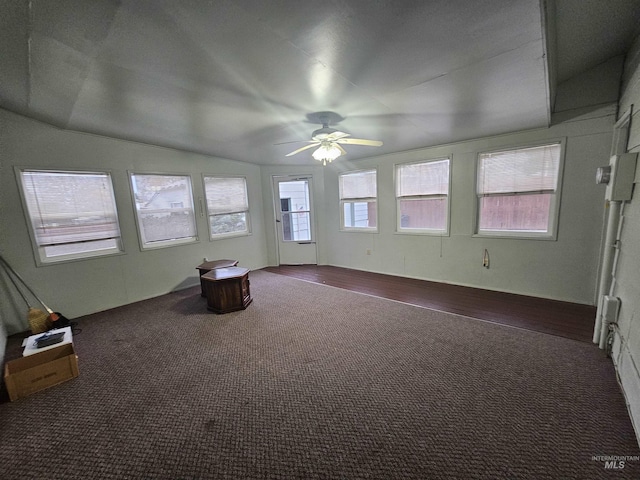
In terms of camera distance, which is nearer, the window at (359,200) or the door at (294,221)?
the window at (359,200)

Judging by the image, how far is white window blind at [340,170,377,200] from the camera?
465 centimetres

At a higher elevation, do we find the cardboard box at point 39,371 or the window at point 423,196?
the window at point 423,196

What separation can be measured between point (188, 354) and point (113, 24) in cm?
246

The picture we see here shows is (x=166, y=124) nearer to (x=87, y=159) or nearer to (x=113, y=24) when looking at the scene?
(x=87, y=159)

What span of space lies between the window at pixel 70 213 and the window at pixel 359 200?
3.82 meters

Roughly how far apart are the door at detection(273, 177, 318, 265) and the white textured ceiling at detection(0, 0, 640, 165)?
2394 millimetres

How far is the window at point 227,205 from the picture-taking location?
4.50m

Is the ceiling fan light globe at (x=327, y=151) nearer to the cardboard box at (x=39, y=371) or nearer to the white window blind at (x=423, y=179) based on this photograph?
the white window blind at (x=423, y=179)

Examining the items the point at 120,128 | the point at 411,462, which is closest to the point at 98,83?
the point at 120,128

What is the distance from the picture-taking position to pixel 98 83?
6.31ft

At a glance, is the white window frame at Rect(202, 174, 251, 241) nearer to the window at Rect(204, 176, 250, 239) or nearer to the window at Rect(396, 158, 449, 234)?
the window at Rect(204, 176, 250, 239)

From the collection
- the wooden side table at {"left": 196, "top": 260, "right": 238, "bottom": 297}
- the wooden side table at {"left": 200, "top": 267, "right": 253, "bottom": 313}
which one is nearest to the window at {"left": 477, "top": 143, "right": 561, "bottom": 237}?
the wooden side table at {"left": 200, "top": 267, "right": 253, "bottom": 313}

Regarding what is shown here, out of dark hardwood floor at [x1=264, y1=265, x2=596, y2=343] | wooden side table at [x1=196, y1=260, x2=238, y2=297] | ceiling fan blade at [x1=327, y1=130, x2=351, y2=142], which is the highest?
ceiling fan blade at [x1=327, y1=130, x2=351, y2=142]

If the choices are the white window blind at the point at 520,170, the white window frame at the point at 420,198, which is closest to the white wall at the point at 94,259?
the white window frame at the point at 420,198
